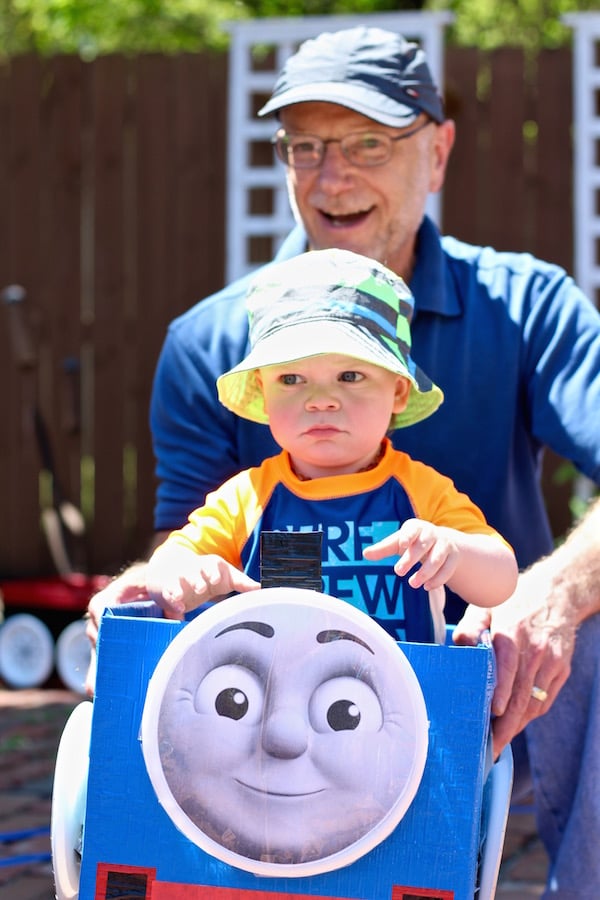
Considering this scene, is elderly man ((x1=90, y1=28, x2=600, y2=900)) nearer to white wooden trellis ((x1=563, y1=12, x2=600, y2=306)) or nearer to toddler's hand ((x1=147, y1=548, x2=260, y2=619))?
toddler's hand ((x1=147, y1=548, x2=260, y2=619))

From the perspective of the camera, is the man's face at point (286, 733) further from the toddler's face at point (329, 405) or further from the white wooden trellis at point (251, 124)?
the white wooden trellis at point (251, 124)

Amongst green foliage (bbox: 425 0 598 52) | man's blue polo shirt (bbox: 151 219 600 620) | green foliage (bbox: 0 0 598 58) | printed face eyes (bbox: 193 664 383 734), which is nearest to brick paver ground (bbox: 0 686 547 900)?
man's blue polo shirt (bbox: 151 219 600 620)

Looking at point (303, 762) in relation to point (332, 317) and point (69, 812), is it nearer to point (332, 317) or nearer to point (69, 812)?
point (69, 812)

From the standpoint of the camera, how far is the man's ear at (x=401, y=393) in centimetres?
187

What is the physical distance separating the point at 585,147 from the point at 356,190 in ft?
9.76

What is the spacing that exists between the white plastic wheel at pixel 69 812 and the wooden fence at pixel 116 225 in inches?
147

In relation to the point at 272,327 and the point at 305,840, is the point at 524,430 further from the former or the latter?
the point at 305,840

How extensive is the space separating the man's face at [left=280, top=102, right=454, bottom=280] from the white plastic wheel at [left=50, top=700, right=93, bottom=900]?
1129mm

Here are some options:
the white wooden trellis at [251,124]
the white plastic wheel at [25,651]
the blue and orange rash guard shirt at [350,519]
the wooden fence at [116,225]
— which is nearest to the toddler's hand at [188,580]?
the blue and orange rash guard shirt at [350,519]

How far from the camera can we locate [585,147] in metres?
5.07

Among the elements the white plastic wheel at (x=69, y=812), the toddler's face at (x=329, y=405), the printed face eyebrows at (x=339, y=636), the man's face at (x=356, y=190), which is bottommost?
the white plastic wheel at (x=69, y=812)

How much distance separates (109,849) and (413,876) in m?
0.34

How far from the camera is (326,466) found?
1854 millimetres

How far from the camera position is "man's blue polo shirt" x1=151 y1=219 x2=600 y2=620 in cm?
232
